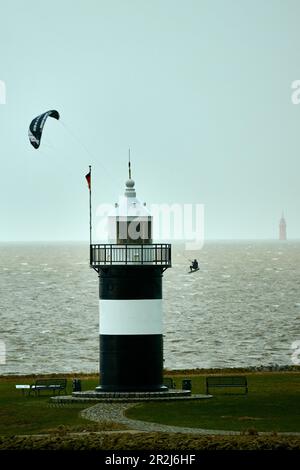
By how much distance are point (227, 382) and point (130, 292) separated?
21.2 feet

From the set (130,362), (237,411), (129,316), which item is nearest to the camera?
(237,411)

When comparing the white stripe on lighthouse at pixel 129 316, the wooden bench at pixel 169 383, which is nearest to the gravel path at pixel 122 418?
the white stripe on lighthouse at pixel 129 316

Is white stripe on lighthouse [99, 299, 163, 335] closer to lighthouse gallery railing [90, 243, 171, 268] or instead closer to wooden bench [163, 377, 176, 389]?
lighthouse gallery railing [90, 243, 171, 268]

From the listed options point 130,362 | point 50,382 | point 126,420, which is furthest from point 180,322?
point 126,420

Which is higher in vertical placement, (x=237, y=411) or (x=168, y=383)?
(x=168, y=383)

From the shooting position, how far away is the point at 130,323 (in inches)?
1756

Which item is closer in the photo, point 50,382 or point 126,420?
point 126,420

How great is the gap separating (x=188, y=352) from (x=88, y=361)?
670cm

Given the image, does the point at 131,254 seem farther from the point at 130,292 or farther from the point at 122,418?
the point at 122,418

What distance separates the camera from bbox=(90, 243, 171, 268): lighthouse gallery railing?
44625 millimetres

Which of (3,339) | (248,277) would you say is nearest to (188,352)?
(3,339)

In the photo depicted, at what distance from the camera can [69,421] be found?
41.2m

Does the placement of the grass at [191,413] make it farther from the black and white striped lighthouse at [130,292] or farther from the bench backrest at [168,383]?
the black and white striped lighthouse at [130,292]

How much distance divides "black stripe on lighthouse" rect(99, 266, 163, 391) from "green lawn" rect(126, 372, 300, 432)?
1.33 m
